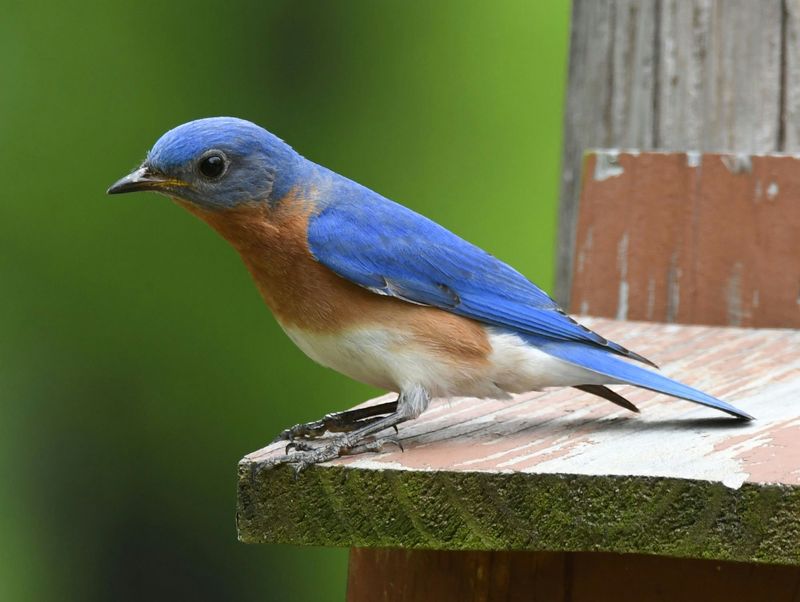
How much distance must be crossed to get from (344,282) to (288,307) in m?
0.16

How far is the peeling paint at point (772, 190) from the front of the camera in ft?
15.5

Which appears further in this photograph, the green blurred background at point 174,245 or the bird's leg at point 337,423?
the green blurred background at point 174,245

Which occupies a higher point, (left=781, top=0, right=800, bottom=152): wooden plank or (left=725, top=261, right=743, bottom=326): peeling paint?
(left=781, top=0, right=800, bottom=152): wooden plank

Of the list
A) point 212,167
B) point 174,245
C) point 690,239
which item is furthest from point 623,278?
point 174,245

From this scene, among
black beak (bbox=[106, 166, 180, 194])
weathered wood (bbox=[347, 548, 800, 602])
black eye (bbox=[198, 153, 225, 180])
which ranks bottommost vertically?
weathered wood (bbox=[347, 548, 800, 602])

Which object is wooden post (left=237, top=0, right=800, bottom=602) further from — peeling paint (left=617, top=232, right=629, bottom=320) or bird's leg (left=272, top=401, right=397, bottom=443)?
bird's leg (left=272, top=401, right=397, bottom=443)

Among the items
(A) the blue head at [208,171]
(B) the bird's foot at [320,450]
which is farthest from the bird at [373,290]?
(B) the bird's foot at [320,450]

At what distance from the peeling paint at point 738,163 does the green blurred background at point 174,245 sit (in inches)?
99.7

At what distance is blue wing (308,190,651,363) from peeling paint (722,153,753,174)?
139 centimetres

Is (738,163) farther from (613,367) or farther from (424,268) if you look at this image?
(424,268)

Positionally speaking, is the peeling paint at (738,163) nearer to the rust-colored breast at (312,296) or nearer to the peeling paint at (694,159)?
the peeling paint at (694,159)

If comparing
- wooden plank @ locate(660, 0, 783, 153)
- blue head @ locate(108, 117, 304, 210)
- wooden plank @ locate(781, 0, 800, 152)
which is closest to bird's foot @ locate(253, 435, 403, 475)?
blue head @ locate(108, 117, 304, 210)

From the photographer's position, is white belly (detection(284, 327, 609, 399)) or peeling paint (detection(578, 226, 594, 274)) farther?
peeling paint (detection(578, 226, 594, 274))

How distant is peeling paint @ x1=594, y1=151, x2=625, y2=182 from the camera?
4.89 m
